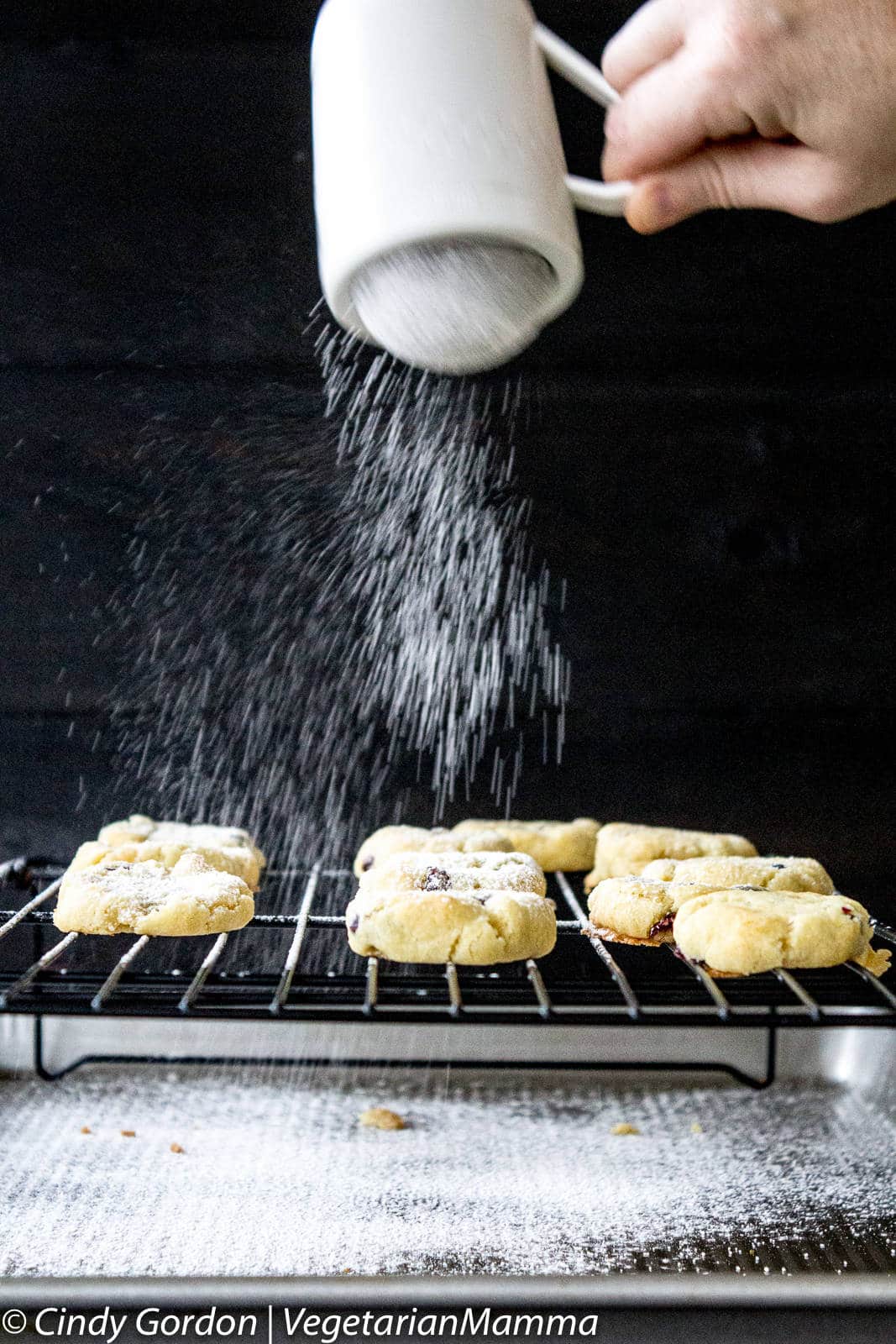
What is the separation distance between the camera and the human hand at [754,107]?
0.76 meters

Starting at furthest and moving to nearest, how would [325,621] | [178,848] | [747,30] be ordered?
[325,621] → [178,848] → [747,30]

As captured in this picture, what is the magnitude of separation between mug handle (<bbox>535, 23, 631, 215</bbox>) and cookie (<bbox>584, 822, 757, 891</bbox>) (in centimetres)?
68

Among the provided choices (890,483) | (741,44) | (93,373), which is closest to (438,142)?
(741,44)

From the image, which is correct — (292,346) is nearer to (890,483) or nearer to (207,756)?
(207,756)

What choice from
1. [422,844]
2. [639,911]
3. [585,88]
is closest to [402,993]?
[639,911]

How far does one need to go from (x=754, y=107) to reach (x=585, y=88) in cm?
14

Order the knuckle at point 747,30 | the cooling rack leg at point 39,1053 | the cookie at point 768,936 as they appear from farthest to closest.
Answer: the cooling rack leg at point 39,1053
the cookie at point 768,936
the knuckle at point 747,30

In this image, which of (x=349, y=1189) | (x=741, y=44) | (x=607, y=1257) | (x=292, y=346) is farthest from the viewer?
(x=292, y=346)

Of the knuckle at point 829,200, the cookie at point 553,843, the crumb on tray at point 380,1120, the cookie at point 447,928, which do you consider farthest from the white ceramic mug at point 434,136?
the crumb on tray at point 380,1120

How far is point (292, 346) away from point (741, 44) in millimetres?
910

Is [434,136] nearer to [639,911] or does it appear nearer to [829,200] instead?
[829,200]

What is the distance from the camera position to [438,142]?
2.54ft

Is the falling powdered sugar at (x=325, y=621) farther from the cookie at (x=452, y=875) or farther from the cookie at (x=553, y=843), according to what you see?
the cookie at (x=452, y=875)

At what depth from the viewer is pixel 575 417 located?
1.61 metres
